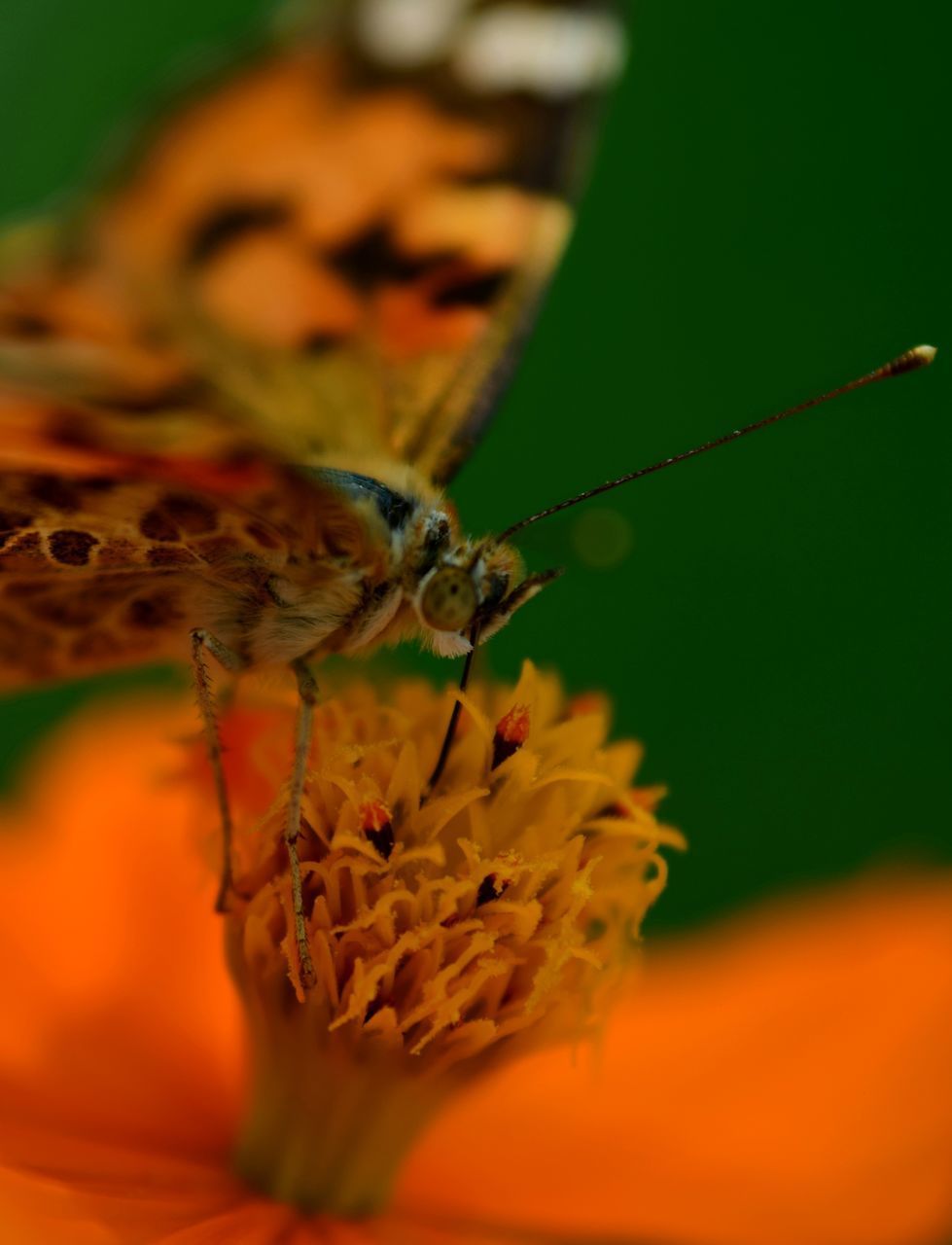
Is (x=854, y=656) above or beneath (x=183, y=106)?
beneath

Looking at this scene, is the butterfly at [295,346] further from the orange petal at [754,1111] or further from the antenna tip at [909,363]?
the orange petal at [754,1111]

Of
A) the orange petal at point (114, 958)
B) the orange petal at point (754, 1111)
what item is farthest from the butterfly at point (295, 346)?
the orange petal at point (754, 1111)

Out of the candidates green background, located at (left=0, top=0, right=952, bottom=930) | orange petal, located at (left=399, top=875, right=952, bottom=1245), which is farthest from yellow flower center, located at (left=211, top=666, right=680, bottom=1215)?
green background, located at (left=0, top=0, right=952, bottom=930)

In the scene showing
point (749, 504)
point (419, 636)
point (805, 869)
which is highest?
point (749, 504)

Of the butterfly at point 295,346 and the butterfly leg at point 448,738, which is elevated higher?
the butterfly at point 295,346

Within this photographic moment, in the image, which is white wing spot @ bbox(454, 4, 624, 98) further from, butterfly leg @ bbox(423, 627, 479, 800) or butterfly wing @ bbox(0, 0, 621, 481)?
butterfly leg @ bbox(423, 627, 479, 800)

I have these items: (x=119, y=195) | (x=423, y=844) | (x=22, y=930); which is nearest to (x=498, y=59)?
(x=119, y=195)

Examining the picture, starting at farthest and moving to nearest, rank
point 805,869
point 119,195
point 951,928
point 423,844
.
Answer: point 805,869
point 951,928
point 119,195
point 423,844

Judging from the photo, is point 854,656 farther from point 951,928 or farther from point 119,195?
point 119,195
